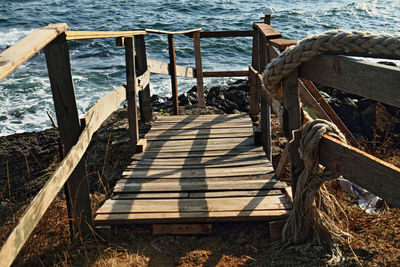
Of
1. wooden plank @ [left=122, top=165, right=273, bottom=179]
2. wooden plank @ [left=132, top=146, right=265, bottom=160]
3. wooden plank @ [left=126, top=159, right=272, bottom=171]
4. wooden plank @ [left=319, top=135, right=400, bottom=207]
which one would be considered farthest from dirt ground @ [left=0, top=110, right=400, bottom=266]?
wooden plank @ [left=132, top=146, right=265, bottom=160]

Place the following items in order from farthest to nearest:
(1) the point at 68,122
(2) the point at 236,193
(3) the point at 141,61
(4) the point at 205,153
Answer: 1. (3) the point at 141,61
2. (4) the point at 205,153
3. (2) the point at 236,193
4. (1) the point at 68,122

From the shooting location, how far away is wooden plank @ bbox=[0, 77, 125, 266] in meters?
2.11

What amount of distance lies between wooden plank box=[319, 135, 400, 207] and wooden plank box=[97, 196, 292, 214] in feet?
3.48

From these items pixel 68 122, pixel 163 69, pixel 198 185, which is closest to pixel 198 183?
pixel 198 185

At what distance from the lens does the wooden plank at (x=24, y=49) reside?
7.11 feet

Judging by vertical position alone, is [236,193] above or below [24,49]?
below

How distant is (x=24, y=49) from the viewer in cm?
246

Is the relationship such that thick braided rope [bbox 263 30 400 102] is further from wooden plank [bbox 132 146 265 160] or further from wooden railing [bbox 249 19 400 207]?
wooden plank [bbox 132 146 265 160]

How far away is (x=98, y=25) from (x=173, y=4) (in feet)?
18.2

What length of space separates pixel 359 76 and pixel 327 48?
0.90ft

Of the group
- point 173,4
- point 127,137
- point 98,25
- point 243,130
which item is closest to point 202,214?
point 243,130

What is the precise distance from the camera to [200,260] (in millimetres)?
3303

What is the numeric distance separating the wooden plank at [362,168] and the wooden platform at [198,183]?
985 millimetres

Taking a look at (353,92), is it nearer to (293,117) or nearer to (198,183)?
(293,117)
